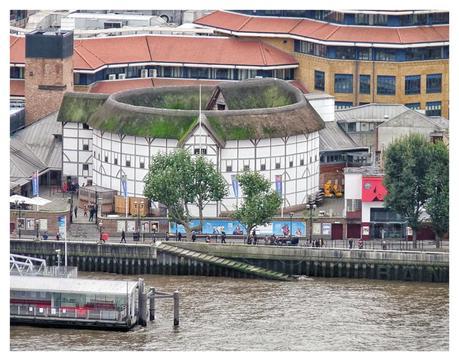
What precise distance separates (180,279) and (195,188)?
23.0ft

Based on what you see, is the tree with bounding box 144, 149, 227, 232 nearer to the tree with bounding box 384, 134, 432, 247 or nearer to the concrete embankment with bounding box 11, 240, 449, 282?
the concrete embankment with bounding box 11, 240, 449, 282

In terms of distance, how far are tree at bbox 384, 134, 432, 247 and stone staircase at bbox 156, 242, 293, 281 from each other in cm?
864

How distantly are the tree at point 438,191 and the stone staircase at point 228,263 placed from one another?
956 centimetres

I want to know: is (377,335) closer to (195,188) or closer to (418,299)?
(418,299)

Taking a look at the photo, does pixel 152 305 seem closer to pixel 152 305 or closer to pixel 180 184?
pixel 152 305

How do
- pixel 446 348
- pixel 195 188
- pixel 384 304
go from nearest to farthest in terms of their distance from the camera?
pixel 446 348, pixel 384 304, pixel 195 188

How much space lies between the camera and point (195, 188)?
199 meters

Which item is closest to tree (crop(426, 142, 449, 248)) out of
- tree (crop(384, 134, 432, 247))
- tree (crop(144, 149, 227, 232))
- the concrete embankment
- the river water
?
tree (crop(384, 134, 432, 247))

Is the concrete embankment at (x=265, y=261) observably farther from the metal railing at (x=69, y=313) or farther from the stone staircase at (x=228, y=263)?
the metal railing at (x=69, y=313)

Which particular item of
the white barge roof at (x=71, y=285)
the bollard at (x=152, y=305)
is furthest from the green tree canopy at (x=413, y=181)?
the bollard at (x=152, y=305)

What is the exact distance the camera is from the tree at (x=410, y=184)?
199000 millimetres

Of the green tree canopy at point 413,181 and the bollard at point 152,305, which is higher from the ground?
the green tree canopy at point 413,181

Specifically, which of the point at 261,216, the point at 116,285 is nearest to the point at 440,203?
the point at 261,216

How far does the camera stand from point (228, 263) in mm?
196000
